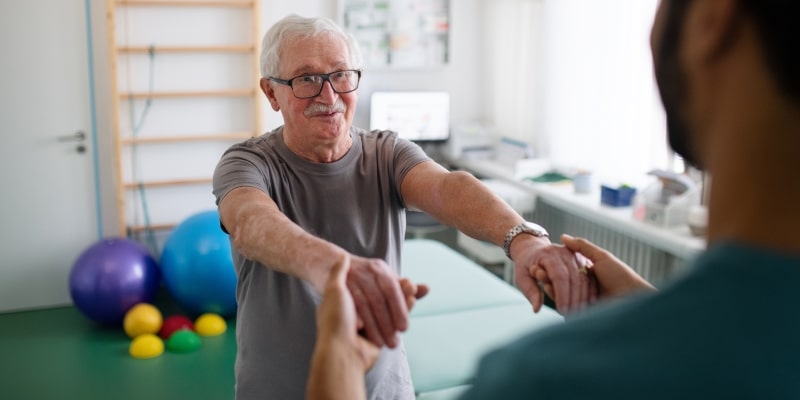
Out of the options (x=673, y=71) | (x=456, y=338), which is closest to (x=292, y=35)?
(x=673, y=71)

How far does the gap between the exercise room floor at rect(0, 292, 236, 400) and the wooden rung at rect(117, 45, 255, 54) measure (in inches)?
69.3

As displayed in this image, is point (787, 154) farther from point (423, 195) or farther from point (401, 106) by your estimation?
point (401, 106)

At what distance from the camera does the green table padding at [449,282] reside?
329cm

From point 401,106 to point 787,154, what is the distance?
16.2 feet

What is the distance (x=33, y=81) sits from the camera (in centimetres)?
455

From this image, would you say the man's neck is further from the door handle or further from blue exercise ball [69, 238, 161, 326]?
the door handle

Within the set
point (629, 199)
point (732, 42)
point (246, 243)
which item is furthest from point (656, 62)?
point (629, 199)

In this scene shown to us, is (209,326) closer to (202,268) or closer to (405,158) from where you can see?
(202,268)

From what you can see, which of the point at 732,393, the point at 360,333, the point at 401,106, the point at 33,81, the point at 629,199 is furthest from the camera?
the point at 401,106

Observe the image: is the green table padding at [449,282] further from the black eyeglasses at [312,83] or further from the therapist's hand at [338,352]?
the therapist's hand at [338,352]

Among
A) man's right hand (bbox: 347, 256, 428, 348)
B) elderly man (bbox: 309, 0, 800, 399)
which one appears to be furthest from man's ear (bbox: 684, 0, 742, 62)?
man's right hand (bbox: 347, 256, 428, 348)

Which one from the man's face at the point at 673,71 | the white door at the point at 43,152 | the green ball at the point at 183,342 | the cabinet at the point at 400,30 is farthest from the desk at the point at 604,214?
the white door at the point at 43,152

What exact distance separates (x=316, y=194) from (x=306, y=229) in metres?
0.08

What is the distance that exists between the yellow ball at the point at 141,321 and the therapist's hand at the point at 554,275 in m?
3.25
